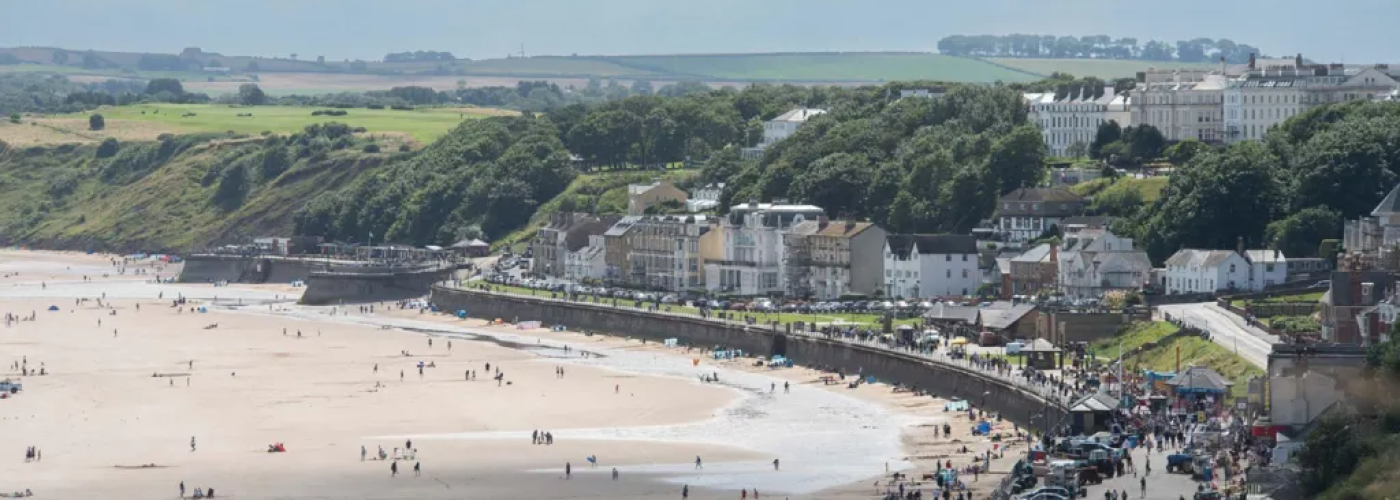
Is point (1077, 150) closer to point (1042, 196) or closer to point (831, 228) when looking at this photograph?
point (1042, 196)

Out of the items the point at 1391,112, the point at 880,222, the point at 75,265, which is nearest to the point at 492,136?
the point at 75,265

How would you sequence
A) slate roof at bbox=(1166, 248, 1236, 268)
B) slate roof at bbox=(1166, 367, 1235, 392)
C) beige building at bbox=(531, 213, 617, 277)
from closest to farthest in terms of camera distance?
1. slate roof at bbox=(1166, 367, 1235, 392)
2. slate roof at bbox=(1166, 248, 1236, 268)
3. beige building at bbox=(531, 213, 617, 277)

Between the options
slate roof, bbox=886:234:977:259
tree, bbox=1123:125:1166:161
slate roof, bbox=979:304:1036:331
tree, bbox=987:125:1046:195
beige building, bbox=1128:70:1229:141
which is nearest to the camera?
slate roof, bbox=979:304:1036:331

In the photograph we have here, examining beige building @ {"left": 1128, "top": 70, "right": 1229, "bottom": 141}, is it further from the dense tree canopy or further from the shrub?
the shrub

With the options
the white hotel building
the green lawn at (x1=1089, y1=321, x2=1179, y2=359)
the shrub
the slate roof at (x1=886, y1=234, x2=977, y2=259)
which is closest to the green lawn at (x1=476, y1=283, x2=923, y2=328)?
the slate roof at (x1=886, y1=234, x2=977, y2=259)

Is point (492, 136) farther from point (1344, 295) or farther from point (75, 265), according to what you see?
point (1344, 295)
